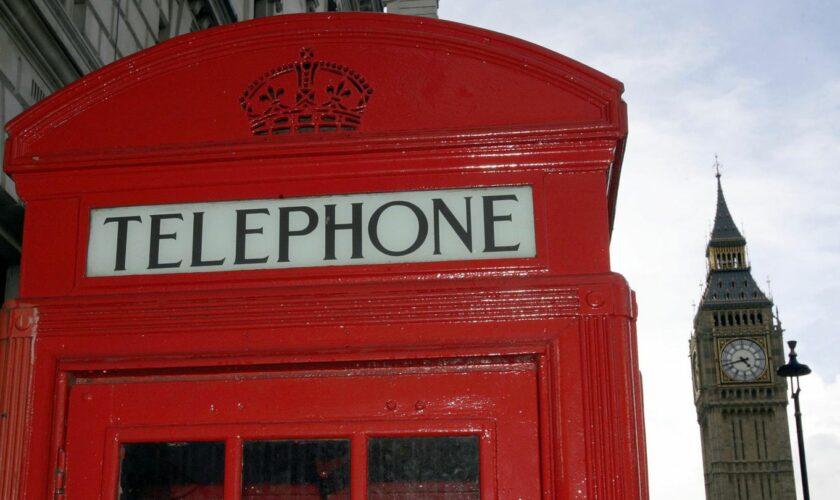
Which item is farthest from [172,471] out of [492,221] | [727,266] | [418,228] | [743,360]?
[727,266]

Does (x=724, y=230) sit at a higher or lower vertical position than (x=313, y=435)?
higher

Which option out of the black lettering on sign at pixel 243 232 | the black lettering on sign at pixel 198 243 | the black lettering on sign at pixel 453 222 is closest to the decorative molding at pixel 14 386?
the black lettering on sign at pixel 198 243

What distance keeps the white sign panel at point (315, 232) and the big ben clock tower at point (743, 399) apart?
299 ft

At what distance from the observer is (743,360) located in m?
90.2

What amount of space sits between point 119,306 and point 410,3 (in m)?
6.79

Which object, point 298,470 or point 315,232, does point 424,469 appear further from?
point 315,232

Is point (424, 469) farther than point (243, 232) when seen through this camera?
No

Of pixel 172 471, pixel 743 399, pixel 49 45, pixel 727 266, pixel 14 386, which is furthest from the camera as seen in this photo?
pixel 727 266

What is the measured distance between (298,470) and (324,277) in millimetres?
426

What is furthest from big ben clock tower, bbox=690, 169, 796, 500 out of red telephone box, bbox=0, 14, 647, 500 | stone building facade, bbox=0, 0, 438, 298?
red telephone box, bbox=0, 14, 647, 500

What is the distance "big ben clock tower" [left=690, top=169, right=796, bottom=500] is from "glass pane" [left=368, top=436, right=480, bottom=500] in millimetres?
91052

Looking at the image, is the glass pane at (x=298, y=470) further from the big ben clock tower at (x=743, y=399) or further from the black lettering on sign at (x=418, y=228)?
the big ben clock tower at (x=743, y=399)

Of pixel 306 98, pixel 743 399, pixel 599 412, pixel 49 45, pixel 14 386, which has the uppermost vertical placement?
pixel 743 399

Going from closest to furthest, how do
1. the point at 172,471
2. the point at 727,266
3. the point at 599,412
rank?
the point at 599,412 → the point at 172,471 → the point at 727,266
